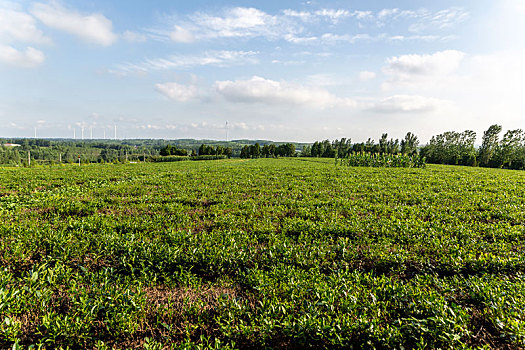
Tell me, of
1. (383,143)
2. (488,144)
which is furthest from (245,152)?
(488,144)

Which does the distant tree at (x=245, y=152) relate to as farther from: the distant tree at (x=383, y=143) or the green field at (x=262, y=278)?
the green field at (x=262, y=278)

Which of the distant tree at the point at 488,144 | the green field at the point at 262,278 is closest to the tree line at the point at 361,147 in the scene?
the distant tree at the point at 488,144

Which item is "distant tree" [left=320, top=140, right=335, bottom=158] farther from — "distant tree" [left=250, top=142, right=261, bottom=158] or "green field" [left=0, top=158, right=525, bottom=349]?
"green field" [left=0, top=158, right=525, bottom=349]

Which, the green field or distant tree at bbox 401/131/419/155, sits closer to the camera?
the green field

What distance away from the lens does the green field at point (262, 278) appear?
3260 mm

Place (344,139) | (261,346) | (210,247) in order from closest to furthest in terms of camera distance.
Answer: (261,346)
(210,247)
(344,139)

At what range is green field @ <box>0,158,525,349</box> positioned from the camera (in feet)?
10.7

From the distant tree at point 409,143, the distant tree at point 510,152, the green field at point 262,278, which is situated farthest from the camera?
the distant tree at point 409,143

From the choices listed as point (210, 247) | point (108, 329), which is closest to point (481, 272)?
point (210, 247)

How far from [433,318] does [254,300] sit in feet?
9.06

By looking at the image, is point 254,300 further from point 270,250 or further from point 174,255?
point 174,255

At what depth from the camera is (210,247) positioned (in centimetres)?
559

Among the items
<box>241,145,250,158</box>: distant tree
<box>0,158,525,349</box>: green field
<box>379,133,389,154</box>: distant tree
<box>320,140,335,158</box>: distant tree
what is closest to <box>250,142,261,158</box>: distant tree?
<box>241,145,250,158</box>: distant tree

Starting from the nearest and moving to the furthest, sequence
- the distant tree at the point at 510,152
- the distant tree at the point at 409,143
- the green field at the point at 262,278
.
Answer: the green field at the point at 262,278 < the distant tree at the point at 510,152 < the distant tree at the point at 409,143
